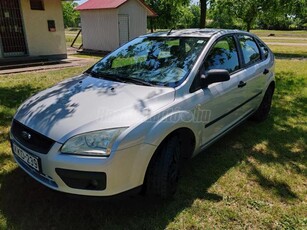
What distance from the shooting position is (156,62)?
3.36m

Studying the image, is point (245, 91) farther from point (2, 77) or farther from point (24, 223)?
point (2, 77)

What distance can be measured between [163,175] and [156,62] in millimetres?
1431

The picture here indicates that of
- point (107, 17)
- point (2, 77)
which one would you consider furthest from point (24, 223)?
point (107, 17)

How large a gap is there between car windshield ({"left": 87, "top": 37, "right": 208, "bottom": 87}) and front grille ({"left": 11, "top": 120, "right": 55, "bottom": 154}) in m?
1.11

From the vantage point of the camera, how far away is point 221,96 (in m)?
3.33

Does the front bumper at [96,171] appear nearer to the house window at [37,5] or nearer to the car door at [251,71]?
the car door at [251,71]

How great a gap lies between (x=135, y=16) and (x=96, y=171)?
16.3 m

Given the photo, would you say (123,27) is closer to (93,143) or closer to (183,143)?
(183,143)

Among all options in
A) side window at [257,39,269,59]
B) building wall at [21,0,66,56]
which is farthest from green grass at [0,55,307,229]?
building wall at [21,0,66,56]

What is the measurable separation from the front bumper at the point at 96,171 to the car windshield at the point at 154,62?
95 centimetres

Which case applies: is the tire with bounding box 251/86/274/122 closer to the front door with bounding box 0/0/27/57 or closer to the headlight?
the headlight

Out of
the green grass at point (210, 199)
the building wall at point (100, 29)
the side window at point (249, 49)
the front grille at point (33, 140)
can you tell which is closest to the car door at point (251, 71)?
the side window at point (249, 49)

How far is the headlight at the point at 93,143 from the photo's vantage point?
2242 mm

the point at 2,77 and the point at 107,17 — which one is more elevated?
the point at 107,17
